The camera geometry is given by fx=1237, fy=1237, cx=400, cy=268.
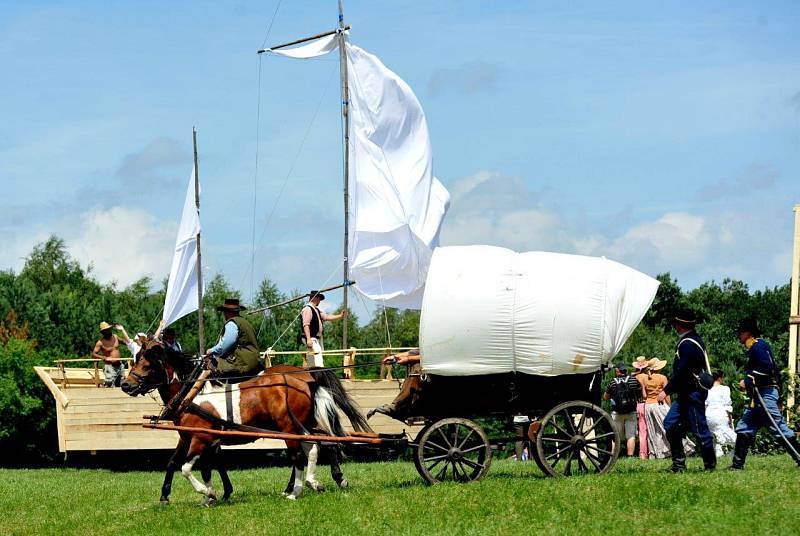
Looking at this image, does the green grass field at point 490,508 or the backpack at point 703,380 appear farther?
the backpack at point 703,380

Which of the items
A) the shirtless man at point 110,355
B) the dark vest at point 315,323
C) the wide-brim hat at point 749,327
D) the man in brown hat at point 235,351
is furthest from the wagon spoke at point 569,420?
the shirtless man at point 110,355

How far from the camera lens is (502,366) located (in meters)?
15.1

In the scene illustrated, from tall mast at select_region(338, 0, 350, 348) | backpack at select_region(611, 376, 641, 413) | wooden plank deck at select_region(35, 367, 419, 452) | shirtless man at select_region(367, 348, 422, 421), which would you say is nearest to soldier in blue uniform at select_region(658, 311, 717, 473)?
shirtless man at select_region(367, 348, 422, 421)

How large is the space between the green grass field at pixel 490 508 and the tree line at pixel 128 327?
955cm

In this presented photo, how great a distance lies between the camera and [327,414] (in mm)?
16328

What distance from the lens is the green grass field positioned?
40.0ft

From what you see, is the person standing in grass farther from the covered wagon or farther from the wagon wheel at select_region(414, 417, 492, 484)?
the wagon wheel at select_region(414, 417, 492, 484)

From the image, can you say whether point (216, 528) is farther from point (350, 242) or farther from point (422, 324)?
point (350, 242)

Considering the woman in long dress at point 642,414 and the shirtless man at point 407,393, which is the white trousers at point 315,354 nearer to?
the shirtless man at point 407,393

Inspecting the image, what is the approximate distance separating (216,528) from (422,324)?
346 cm

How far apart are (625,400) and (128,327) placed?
3033 centimetres

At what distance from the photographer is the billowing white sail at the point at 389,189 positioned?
3338cm

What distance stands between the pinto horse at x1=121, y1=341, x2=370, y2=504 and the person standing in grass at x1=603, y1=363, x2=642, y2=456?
24.1 feet

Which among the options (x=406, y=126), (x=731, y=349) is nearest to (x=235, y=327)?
(x=406, y=126)
